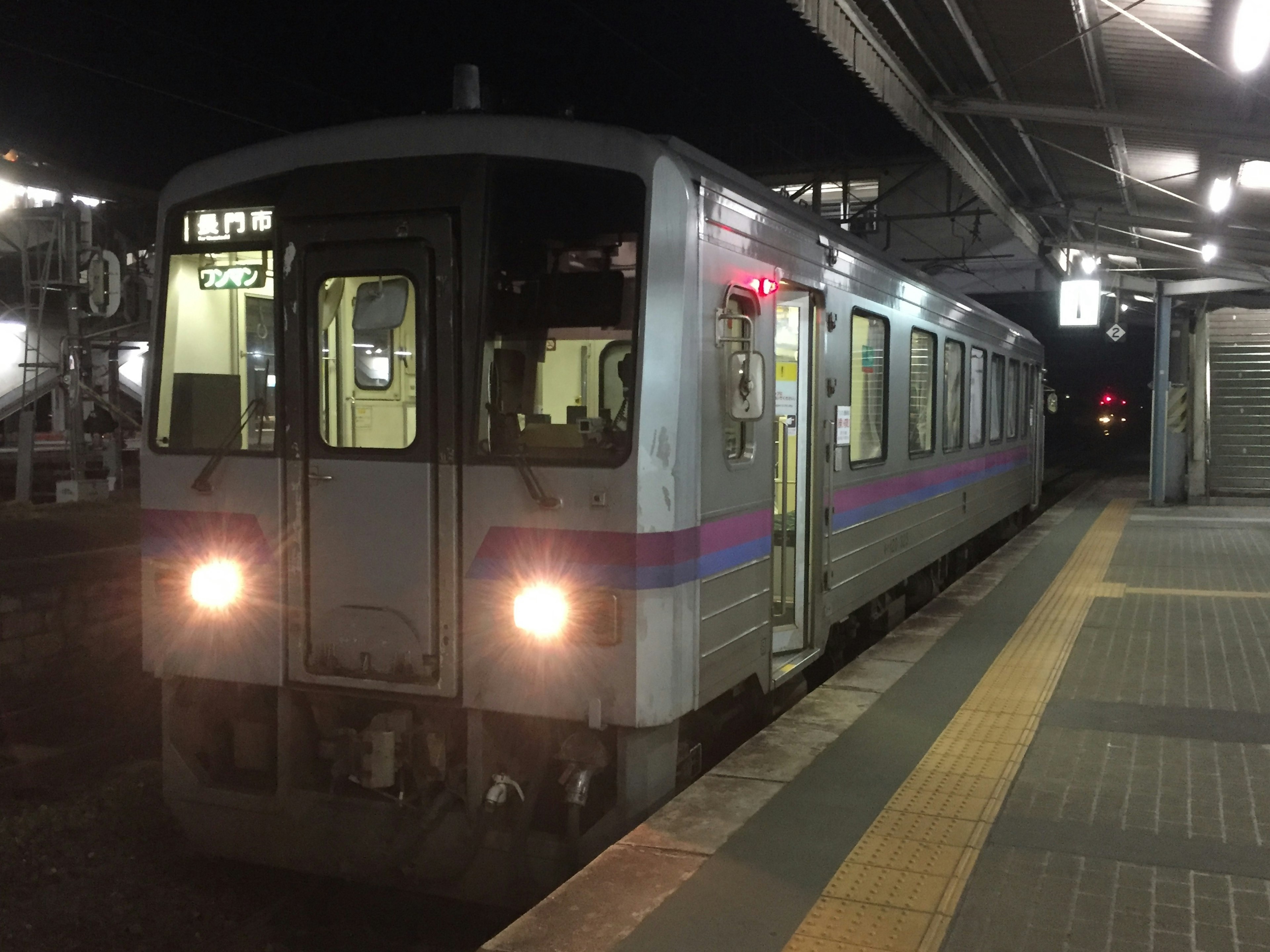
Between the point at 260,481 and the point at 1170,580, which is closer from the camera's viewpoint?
the point at 260,481

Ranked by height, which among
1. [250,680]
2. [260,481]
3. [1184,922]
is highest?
[260,481]

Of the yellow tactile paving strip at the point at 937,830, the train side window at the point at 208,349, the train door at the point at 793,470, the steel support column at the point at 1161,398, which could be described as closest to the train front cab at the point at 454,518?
the train side window at the point at 208,349

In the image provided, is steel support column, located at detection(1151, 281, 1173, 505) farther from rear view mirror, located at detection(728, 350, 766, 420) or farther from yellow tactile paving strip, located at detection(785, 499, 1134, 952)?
rear view mirror, located at detection(728, 350, 766, 420)

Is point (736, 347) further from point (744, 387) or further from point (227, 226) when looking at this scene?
point (227, 226)

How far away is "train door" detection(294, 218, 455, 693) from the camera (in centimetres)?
442

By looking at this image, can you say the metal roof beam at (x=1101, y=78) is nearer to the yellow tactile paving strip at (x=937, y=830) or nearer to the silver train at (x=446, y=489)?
the silver train at (x=446, y=489)

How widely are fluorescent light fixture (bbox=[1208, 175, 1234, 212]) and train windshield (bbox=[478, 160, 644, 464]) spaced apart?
7.32 m

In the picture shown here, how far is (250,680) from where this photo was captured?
15.5 ft

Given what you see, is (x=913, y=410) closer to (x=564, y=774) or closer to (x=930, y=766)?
(x=930, y=766)

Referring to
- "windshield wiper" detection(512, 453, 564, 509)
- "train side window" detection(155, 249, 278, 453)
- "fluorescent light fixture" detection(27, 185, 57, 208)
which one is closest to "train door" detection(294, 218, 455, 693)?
"windshield wiper" detection(512, 453, 564, 509)

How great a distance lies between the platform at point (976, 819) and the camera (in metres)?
3.67

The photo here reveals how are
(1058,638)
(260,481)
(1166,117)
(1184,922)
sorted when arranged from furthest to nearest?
(1058,638) < (1166,117) < (260,481) < (1184,922)

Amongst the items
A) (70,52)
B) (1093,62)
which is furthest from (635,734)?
(70,52)

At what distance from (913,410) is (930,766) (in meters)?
3.80
